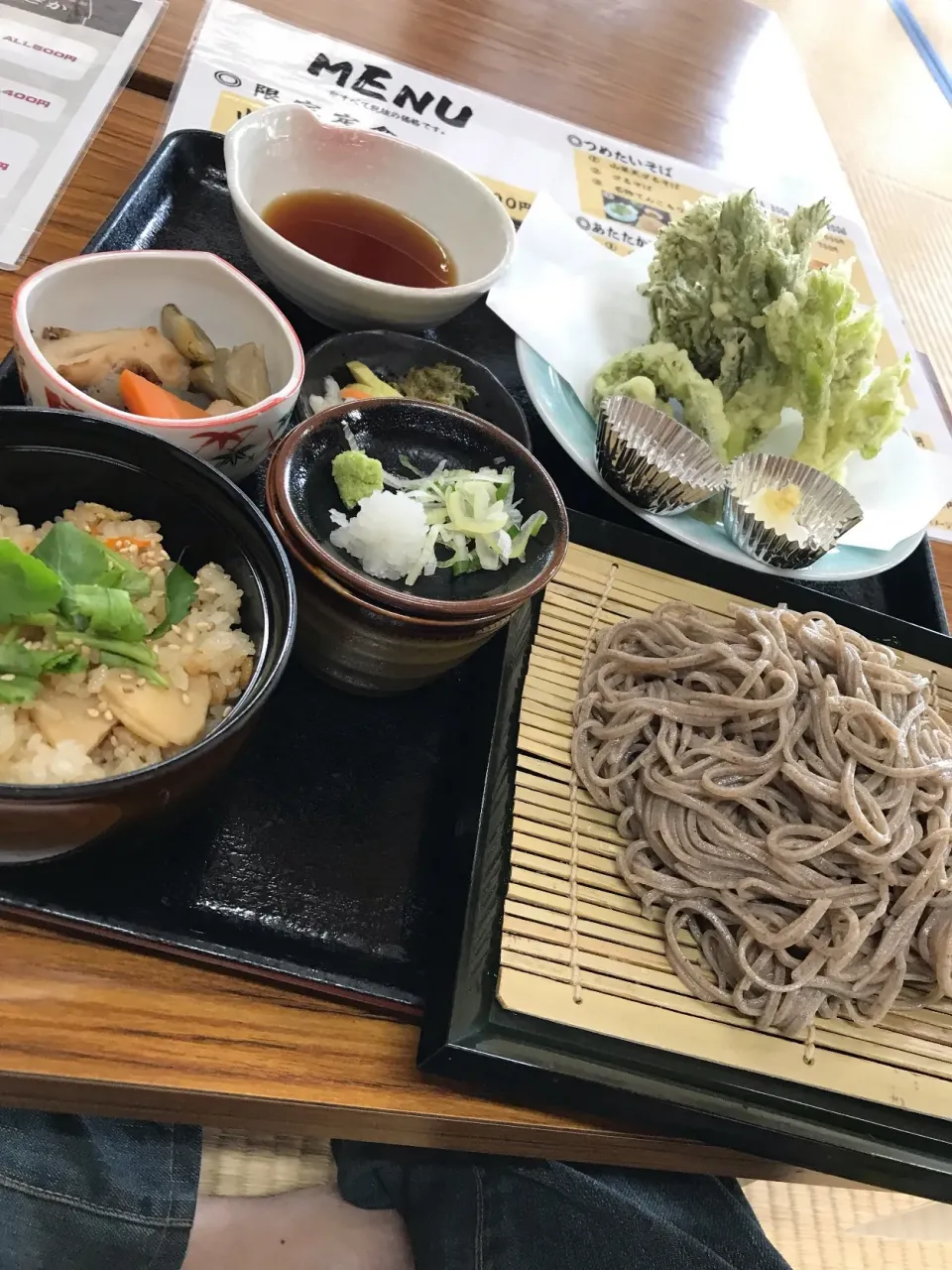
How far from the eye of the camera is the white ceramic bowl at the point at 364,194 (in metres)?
1.44

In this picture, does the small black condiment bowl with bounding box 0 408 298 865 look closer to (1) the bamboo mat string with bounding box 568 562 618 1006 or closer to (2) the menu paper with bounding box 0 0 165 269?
(1) the bamboo mat string with bounding box 568 562 618 1006

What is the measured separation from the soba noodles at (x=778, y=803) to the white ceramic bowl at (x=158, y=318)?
1.91ft

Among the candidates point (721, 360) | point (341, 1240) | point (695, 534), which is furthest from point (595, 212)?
point (341, 1240)

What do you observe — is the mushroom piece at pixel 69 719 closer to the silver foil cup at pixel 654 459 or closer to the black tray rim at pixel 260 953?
the black tray rim at pixel 260 953

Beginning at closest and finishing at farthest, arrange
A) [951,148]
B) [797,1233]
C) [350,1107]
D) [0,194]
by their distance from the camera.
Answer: [350,1107] → [0,194] → [797,1233] → [951,148]

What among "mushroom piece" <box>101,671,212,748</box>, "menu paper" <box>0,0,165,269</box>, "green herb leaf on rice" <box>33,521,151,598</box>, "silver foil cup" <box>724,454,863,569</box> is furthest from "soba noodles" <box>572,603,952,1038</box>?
"menu paper" <box>0,0,165,269</box>

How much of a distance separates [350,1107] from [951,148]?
4055 mm

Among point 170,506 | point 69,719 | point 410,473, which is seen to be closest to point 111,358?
point 170,506

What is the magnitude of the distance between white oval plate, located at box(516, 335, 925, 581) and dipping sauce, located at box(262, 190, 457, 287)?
24 centimetres

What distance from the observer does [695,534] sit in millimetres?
1567

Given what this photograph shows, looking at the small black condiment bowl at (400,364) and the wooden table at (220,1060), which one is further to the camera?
the small black condiment bowl at (400,364)

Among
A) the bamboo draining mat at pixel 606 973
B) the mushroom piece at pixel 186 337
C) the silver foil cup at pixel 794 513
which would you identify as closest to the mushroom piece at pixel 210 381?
the mushroom piece at pixel 186 337

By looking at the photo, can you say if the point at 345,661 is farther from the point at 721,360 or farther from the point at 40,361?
the point at 721,360

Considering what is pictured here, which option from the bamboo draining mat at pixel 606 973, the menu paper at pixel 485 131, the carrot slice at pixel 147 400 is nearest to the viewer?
the bamboo draining mat at pixel 606 973
